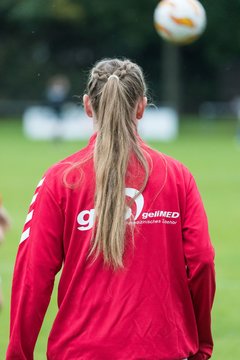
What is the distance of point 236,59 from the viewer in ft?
168

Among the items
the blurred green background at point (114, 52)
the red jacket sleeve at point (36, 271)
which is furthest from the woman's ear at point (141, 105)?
the blurred green background at point (114, 52)

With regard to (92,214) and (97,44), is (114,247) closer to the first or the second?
(92,214)

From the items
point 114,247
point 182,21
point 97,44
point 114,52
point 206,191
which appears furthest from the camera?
point 97,44

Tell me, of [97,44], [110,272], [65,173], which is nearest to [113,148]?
[65,173]

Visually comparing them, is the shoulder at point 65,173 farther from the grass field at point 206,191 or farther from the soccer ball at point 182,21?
the soccer ball at point 182,21

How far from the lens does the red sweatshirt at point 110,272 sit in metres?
4.04

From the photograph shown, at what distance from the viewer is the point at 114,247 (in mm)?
4039

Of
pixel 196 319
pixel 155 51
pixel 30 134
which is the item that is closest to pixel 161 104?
pixel 155 51

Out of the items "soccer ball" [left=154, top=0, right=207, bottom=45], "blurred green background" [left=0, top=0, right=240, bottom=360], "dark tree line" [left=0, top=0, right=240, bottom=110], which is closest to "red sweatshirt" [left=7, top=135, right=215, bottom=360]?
"soccer ball" [left=154, top=0, right=207, bottom=45]

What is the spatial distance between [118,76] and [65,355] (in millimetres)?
1212

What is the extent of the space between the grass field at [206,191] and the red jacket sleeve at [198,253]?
10.1ft

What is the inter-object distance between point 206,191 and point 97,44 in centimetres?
3365

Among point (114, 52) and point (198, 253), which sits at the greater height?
point (114, 52)

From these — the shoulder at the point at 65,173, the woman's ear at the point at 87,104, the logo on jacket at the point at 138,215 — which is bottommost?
the logo on jacket at the point at 138,215
